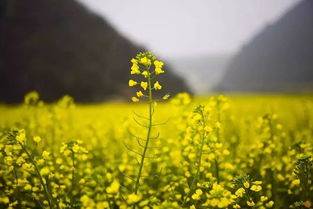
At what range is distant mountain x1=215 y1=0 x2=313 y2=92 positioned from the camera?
152350 mm

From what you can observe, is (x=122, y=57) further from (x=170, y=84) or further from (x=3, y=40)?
(x=3, y=40)

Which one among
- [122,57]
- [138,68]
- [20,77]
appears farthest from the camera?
[122,57]

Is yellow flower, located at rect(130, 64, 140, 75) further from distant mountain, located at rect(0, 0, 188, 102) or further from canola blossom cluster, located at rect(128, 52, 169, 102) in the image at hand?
distant mountain, located at rect(0, 0, 188, 102)

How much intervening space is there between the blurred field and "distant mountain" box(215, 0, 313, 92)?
462 ft

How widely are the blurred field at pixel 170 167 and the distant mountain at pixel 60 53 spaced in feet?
156

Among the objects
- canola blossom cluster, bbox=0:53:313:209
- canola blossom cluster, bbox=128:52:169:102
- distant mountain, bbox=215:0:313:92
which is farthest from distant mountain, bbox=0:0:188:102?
distant mountain, bbox=215:0:313:92

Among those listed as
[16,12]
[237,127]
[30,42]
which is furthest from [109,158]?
[16,12]

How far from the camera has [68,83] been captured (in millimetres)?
54781

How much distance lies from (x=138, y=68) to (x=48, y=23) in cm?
6076

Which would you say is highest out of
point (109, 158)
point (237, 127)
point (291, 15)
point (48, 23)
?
point (291, 15)

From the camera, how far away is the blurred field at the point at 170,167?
3311 millimetres

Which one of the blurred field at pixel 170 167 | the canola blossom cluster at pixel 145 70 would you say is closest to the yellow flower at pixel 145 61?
the canola blossom cluster at pixel 145 70

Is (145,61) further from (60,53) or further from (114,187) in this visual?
(60,53)

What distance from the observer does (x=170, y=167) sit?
514cm
